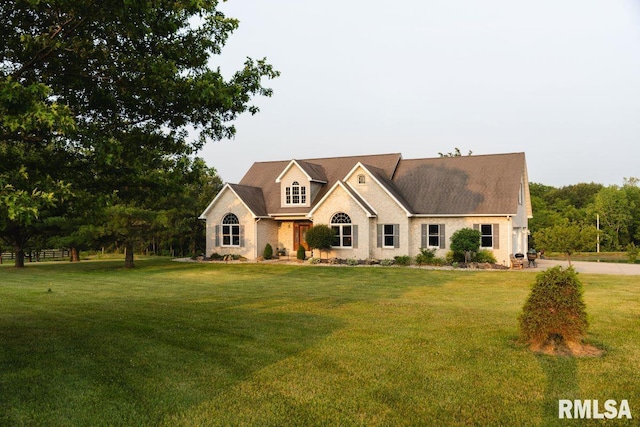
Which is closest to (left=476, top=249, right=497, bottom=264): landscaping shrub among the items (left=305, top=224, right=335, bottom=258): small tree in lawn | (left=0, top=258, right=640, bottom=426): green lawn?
(left=305, top=224, right=335, bottom=258): small tree in lawn

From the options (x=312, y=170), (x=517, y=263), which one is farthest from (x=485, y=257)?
(x=312, y=170)

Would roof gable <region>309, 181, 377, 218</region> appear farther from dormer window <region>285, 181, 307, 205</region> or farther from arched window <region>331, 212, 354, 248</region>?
dormer window <region>285, 181, 307, 205</region>

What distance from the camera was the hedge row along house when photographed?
29.5 meters

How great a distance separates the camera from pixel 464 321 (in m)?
11.5

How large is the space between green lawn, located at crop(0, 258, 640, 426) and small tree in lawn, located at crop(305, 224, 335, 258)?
1405cm

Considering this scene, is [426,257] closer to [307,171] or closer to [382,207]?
[382,207]

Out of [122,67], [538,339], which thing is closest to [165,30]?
[122,67]

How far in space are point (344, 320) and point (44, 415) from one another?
6920 millimetres

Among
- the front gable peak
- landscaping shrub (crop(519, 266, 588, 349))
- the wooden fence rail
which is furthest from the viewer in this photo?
the wooden fence rail

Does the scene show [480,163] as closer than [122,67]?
No

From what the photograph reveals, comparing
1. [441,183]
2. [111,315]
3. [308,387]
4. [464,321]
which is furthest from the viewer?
[441,183]

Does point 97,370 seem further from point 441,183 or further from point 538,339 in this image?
point 441,183

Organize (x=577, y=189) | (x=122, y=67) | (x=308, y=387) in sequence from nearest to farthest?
1. (x=308, y=387)
2. (x=122, y=67)
3. (x=577, y=189)

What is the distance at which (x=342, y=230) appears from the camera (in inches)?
1232
